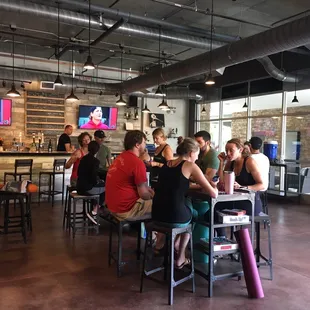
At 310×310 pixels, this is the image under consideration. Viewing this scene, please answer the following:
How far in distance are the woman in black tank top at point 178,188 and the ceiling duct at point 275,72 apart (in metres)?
5.13

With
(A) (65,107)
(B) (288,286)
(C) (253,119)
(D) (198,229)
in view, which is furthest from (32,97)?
→ (B) (288,286)

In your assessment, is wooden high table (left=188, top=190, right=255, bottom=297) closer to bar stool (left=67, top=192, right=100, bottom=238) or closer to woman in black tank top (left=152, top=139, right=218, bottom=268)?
woman in black tank top (left=152, top=139, right=218, bottom=268)

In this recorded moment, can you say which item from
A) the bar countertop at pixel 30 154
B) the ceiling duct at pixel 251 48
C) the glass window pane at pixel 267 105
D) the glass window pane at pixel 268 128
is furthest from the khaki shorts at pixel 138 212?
the glass window pane at pixel 267 105

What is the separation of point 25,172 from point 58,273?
402cm

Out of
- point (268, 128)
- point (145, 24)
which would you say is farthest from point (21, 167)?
point (268, 128)

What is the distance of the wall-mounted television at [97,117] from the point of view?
1057 centimetres

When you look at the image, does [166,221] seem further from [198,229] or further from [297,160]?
[297,160]

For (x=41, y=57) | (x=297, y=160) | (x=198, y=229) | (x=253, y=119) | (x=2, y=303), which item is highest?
(x=41, y=57)

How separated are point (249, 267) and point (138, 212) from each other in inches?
45.0

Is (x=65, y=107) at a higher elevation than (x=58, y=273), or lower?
higher

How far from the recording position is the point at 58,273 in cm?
345

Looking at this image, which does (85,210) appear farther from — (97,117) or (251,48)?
(97,117)

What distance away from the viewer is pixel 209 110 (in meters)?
11.8

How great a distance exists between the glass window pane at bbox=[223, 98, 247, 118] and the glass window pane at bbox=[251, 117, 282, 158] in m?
0.55
